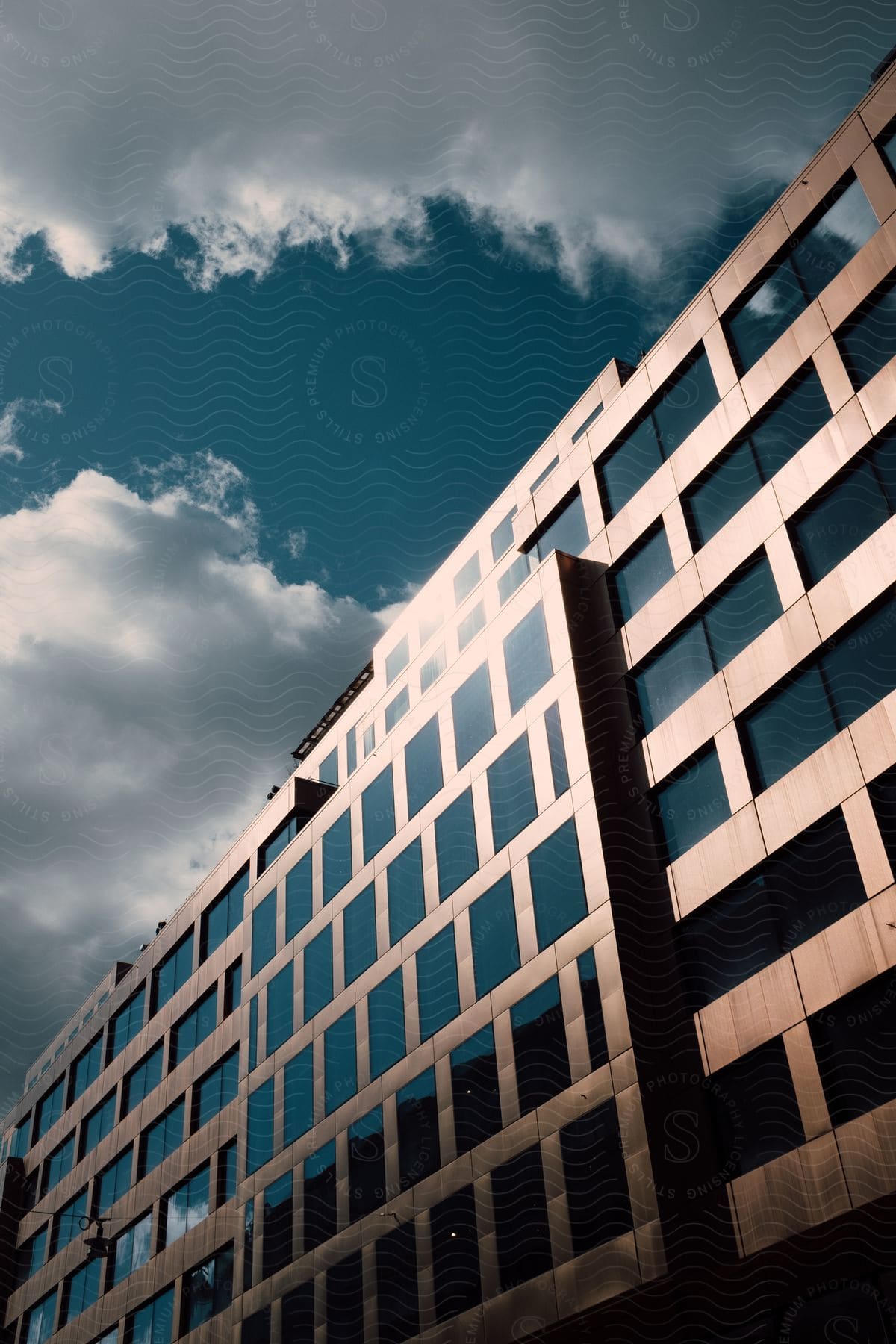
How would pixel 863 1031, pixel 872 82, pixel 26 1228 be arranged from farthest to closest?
1. pixel 26 1228
2. pixel 872 82
3. pixel 863 1031

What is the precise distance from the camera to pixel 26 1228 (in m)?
44.0

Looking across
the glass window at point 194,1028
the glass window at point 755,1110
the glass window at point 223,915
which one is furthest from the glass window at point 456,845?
the glass window at point 194,1028

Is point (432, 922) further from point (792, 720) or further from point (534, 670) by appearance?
point (792, 720)

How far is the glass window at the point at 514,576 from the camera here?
24438 millimetres

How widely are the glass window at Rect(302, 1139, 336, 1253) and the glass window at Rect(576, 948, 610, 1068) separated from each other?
8.75 m

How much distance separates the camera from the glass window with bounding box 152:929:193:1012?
36500 millimetres

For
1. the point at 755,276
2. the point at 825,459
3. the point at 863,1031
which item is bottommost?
the point at 863,1031

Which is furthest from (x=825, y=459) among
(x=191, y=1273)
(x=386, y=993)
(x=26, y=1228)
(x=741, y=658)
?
(x=26, y=1228)

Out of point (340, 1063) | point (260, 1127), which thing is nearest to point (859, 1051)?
point (340, 1063)

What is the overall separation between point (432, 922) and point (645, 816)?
578 centimetres

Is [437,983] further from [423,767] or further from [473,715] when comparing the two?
[473,715]

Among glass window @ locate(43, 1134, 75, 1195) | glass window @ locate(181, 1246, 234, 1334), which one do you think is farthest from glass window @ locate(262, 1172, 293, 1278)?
glass window @ locate(43, 1134, 75, 1195)

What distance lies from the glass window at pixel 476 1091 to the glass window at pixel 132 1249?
56.4ft

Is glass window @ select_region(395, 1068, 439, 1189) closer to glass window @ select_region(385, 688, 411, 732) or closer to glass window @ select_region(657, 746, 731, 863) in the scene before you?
glass window @ select_region(657, 746, 731, 863)
